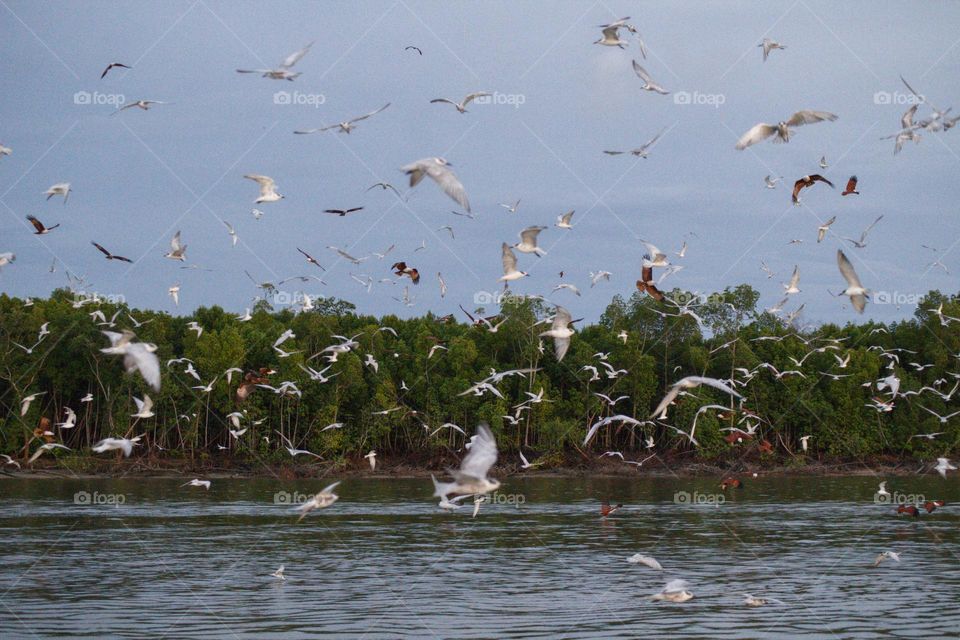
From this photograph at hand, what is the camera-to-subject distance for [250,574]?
3947cm

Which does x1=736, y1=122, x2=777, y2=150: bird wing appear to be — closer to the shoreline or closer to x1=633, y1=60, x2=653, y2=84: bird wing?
x1=633, y1=60, x2=653, y2=84: bird wing

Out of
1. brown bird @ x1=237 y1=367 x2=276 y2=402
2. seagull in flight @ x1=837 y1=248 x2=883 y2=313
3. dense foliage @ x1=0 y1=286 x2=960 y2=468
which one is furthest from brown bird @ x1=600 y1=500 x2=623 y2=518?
dense foliage @ x1=0 y1=286 x2=960 y2=468

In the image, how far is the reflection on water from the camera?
3127 centimetres

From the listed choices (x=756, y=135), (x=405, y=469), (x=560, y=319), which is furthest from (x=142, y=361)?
(x=405, y=469)

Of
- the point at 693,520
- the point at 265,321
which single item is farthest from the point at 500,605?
the point at 265,321

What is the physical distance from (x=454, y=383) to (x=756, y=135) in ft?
240

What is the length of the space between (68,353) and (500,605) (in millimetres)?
76908

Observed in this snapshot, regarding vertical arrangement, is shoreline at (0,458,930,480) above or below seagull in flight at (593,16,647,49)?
below

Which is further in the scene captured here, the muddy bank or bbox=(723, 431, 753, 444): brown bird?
the muddy bank

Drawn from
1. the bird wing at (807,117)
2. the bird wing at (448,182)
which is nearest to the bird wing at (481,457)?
the bird wing at (448,182)

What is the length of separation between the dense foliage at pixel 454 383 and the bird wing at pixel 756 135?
220ft

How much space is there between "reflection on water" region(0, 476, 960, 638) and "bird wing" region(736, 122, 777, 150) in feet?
40.0

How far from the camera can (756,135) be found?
3195 cm

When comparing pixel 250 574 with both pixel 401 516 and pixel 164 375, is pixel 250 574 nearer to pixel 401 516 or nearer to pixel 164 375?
pixel 401 516
